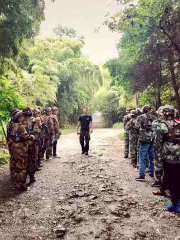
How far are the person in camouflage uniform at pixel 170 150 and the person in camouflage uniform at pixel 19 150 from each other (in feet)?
9.19

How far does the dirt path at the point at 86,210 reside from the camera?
3.06 m

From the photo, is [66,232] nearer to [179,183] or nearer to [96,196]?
[96,196]

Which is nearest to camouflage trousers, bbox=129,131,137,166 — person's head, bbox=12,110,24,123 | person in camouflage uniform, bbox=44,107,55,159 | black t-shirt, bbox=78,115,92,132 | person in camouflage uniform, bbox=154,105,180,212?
black t-shirt, bbox=78,115,92,132

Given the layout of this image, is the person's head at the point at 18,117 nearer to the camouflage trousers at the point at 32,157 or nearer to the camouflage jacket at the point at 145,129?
the camouflage trousers at the point at 32,157

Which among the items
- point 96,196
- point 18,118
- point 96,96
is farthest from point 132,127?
point 96,96

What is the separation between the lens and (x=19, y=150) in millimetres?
4930

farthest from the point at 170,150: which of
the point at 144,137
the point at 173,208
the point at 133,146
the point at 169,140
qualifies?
the point at 133,146

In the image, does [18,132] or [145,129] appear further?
[145,129]

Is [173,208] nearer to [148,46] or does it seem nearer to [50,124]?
[50,124]

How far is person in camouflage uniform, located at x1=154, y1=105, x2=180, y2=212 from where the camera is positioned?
3.78 metres

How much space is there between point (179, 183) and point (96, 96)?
93.3 feet

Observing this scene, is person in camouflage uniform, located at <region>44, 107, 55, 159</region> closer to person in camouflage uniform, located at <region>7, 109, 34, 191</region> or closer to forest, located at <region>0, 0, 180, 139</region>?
forest, located at <region>0, 0, 180, 139</region>

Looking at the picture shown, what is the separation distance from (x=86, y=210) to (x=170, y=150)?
181cm

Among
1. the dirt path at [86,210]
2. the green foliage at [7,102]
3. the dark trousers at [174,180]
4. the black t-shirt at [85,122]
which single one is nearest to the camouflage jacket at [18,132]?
the dirt path at [86,210]
